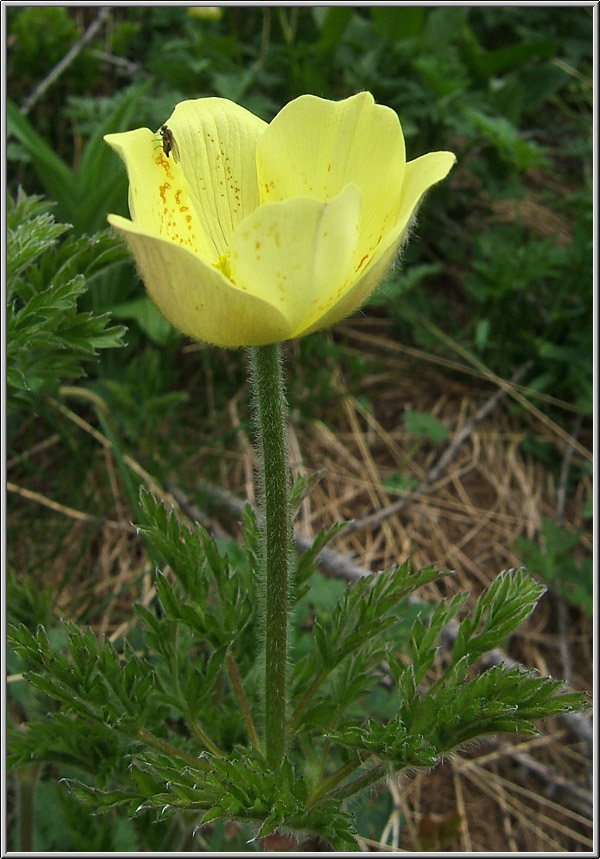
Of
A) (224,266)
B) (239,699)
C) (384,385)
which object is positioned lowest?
(384,385)

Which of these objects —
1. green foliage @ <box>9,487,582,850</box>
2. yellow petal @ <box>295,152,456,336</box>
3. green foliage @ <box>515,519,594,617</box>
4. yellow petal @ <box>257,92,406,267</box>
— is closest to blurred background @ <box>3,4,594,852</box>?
green foliage @ <box>515,519,594,617</box>

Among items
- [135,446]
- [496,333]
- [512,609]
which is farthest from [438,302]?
[512,609]

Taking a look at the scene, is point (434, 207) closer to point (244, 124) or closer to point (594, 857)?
point (244, 124)

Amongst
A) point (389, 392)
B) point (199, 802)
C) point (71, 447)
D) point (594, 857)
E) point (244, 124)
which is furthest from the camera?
point (389, 392)

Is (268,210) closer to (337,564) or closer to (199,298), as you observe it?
(199,298)

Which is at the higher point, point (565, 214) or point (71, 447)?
point (565, 214)

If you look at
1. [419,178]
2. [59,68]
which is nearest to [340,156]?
[419,178]

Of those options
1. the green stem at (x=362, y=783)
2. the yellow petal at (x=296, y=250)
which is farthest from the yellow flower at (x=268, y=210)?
the green stem at (x=362, y=783)
